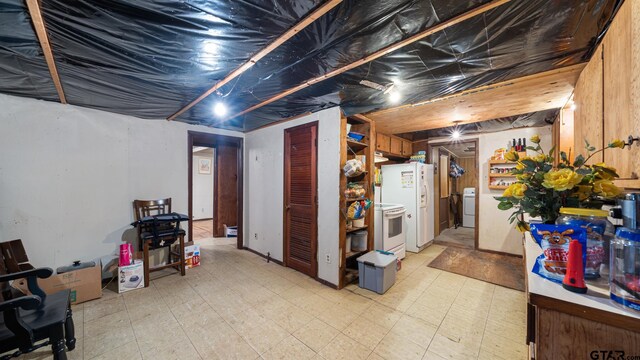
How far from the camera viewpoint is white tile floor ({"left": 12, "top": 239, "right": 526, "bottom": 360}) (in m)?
1.71

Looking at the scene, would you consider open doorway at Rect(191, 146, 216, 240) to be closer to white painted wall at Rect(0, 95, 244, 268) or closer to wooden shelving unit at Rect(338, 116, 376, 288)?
white painted wall at Rect(0, 95, 244, 268)

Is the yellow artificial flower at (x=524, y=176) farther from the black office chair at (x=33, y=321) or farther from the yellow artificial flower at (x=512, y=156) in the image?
the black office chair at (x=33, y=321)

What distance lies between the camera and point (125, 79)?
6.88ft

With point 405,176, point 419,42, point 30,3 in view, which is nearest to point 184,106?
point 30,3

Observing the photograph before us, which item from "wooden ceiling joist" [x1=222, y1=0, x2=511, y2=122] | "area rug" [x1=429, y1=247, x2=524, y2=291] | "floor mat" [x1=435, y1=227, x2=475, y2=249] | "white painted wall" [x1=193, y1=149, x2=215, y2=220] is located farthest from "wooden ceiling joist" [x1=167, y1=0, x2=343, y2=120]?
"white painted wall" [x1=193, y1=149, x2=215, y2=220]

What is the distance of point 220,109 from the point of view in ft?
9.57

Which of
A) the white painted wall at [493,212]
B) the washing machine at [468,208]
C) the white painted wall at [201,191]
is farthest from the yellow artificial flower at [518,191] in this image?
the white painted wall at [201,191]

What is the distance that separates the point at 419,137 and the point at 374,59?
3647mm

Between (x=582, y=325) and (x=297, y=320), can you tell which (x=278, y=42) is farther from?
(x=297, y=320)

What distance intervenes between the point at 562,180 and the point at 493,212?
3.79m

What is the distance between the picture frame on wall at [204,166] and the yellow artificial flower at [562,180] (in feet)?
25.3

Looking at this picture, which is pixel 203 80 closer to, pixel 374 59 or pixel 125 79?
pixel 125 79

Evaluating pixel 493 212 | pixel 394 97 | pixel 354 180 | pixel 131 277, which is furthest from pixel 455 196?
pixel 131 277

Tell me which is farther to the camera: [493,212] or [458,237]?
[458,237]
